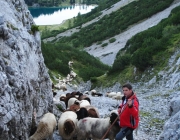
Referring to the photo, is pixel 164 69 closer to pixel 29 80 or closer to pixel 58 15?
pixel 29 80

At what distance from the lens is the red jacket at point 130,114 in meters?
9.54

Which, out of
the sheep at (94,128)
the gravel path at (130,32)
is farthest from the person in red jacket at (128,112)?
the gravel path at (130,32)

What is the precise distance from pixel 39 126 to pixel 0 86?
363 cm

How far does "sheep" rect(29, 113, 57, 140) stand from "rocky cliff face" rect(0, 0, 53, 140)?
0.27 m

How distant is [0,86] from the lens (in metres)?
9.05

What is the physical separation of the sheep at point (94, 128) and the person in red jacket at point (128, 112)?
1.85 metres

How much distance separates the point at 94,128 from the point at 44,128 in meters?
2.08

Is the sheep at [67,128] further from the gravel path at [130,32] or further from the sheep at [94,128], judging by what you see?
the gravel path at [130,32]

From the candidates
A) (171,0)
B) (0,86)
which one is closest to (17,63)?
(0,86)

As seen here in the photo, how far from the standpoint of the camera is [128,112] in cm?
966

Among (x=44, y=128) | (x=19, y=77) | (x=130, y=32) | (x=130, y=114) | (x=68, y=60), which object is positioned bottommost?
(x=130, y=32)

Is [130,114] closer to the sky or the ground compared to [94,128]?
closer to the sky

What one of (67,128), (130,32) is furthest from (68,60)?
(67,128)

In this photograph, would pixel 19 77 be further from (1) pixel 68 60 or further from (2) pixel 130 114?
(1) pixel 68 60
